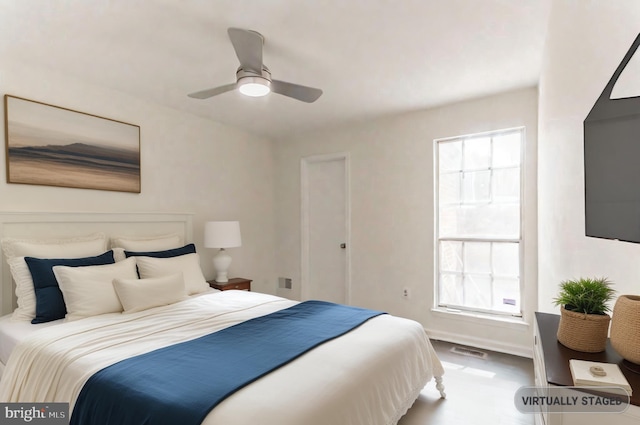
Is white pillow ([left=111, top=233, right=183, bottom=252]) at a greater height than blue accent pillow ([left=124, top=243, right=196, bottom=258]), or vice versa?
white pillow ([left=111, top=233, right=183, bottom=252])

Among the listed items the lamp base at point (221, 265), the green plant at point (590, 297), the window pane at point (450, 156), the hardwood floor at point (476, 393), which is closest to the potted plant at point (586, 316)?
the green plant at point (590, 297)

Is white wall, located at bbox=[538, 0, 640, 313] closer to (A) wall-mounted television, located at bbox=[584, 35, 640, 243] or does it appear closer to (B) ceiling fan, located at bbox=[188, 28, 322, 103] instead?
Result: (A) wall-mounted television, located at bbox=[584, 35, 640, 243]

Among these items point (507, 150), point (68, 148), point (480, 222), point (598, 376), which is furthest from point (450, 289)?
point (68, 148)

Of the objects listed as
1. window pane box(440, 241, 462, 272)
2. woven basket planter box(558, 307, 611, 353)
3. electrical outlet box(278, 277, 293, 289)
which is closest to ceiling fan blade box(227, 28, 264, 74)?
woven basket planter box(558, 307, 611, 353)

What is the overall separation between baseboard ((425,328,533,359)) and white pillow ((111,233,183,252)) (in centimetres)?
287

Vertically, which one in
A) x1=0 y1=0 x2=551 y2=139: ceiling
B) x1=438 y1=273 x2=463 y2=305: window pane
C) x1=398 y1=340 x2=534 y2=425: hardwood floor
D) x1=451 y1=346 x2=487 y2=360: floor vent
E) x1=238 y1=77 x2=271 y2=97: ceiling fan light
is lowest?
x1=451 y1=346 x2=487 y2=360: floor vent

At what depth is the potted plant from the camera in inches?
40.0

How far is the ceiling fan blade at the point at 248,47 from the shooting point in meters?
1.97

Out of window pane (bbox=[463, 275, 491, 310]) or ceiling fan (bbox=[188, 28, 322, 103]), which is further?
window pane (bbox=[463, 275, 491, 310])

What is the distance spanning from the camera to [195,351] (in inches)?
67.1

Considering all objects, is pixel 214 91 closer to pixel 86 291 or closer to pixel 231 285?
pixel 86 291

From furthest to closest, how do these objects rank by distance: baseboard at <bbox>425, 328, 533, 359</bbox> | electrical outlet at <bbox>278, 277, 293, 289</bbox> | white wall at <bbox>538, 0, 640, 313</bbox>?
electrical outlet at <bbox>278, 277, 293, 289</bbox>
baseboard at <bbox>425, 328, 533, 359</bbox>
white wall at <bbox>538, 0, 640, 313</bbox>

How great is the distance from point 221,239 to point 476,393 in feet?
8.98

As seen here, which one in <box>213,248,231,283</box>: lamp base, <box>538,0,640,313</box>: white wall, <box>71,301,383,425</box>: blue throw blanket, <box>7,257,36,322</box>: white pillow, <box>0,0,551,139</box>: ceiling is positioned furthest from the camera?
<box>213,248,231,283</box>: lamp base
